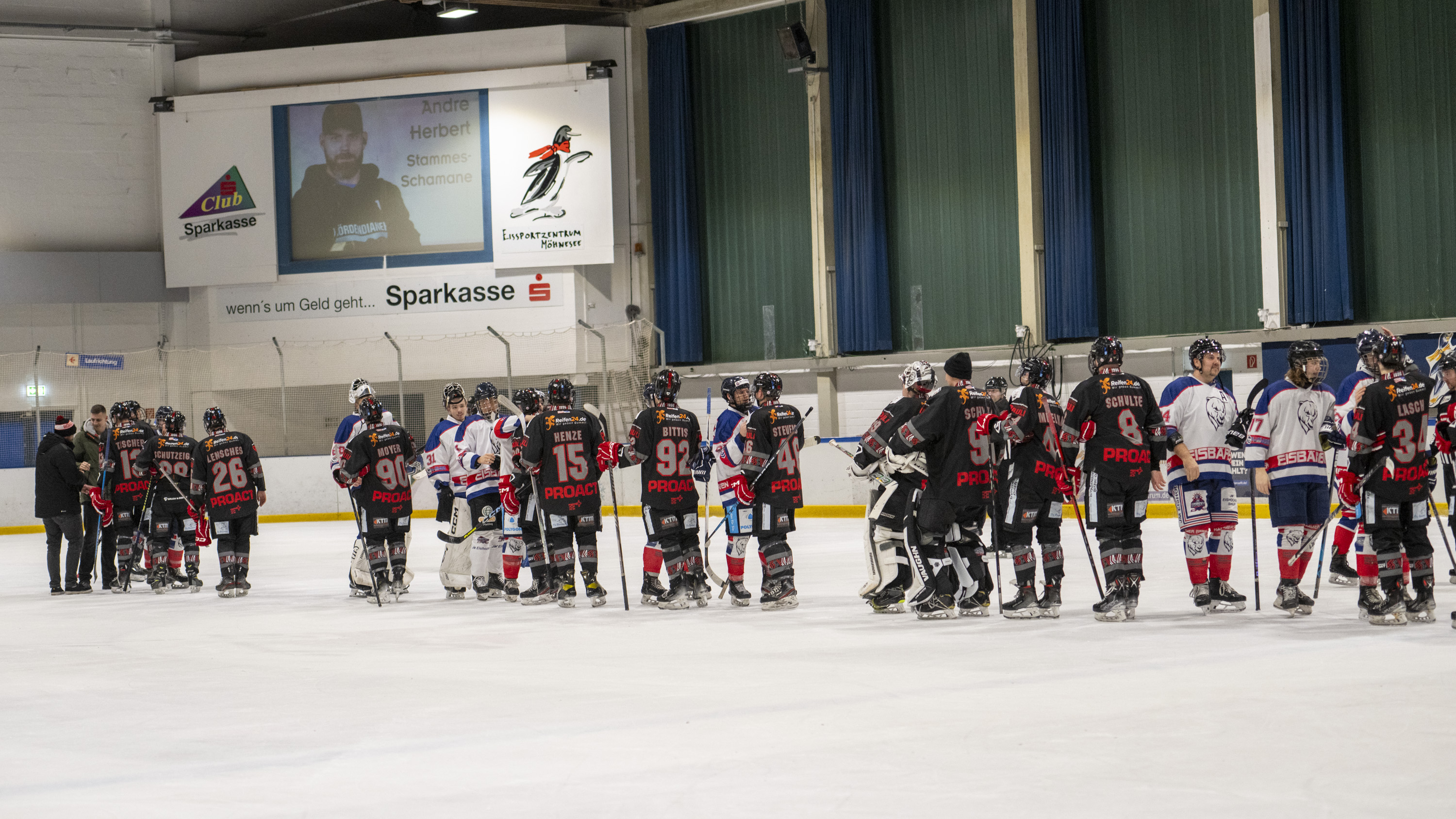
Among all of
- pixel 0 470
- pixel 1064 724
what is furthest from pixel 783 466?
pixel 0 470

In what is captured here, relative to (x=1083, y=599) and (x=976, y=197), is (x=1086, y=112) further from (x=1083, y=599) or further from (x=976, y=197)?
(x=1083, y=599)

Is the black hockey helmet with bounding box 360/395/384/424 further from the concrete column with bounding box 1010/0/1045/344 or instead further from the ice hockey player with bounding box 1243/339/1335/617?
the concrete column with bounding box 1010/0/1045/344

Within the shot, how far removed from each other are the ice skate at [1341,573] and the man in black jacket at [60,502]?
32.8 feet

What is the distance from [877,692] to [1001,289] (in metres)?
16.2

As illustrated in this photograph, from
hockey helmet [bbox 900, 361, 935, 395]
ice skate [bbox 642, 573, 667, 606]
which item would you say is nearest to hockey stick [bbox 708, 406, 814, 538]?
ice skate [bbox 642, 573, 667, 606]

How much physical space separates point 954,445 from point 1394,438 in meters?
2.37

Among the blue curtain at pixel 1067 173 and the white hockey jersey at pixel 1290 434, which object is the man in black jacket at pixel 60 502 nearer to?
the white hockey jersey at pixel 1290 434

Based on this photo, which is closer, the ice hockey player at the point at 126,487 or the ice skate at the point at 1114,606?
the ice skate at the point at 1114,606

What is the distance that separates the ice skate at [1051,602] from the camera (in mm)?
8117

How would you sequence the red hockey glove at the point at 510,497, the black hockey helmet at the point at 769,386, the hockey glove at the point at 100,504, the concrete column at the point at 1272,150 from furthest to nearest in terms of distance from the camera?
the concrete column at the point at 1272,150, the hockey glove at the point at 100,504, the red hockey glove at the point at 510,497, the black hockey helmet at the point at 769,386

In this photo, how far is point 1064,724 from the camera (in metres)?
4.94

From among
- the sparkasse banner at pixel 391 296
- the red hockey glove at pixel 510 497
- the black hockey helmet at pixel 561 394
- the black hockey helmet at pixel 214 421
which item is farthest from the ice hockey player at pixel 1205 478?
the sparkasse banner at pixel 391 296

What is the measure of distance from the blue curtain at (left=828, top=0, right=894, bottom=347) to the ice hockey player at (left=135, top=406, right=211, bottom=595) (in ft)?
41.0

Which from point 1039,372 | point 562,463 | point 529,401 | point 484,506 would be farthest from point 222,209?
point 1039,372
